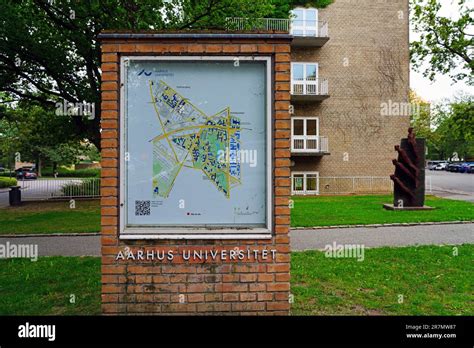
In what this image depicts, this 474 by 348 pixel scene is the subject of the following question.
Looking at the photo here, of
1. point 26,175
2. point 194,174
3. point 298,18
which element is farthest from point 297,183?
point 26,175

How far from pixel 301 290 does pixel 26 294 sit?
3.74m

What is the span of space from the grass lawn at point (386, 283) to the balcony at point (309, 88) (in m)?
16.7

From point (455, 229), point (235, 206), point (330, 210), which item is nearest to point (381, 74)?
point (330, 210)

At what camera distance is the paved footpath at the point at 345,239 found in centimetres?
845

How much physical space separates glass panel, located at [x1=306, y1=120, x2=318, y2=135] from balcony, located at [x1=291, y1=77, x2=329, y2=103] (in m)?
1.32

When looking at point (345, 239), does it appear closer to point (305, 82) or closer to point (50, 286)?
point (50, 286)

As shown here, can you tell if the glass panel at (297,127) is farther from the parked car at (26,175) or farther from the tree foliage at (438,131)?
the parked car at (26,175)

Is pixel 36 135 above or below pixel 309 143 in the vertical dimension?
above

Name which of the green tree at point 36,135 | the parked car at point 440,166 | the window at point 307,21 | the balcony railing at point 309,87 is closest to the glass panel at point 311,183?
the balcony railing at point 309,87

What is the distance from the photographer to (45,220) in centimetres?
1305

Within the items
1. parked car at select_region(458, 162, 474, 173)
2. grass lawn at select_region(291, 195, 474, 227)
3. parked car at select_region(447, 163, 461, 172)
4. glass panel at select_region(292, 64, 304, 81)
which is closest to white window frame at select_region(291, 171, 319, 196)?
glass panel at select_region(292, 64, 304, 81)

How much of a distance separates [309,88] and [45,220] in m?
16.5

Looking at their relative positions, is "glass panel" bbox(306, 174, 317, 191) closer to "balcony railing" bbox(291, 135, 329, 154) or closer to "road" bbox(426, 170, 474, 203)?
"balcony railing" bbox(291, 135, 329, 154)

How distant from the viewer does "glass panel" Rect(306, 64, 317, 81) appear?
2378 centimetres
